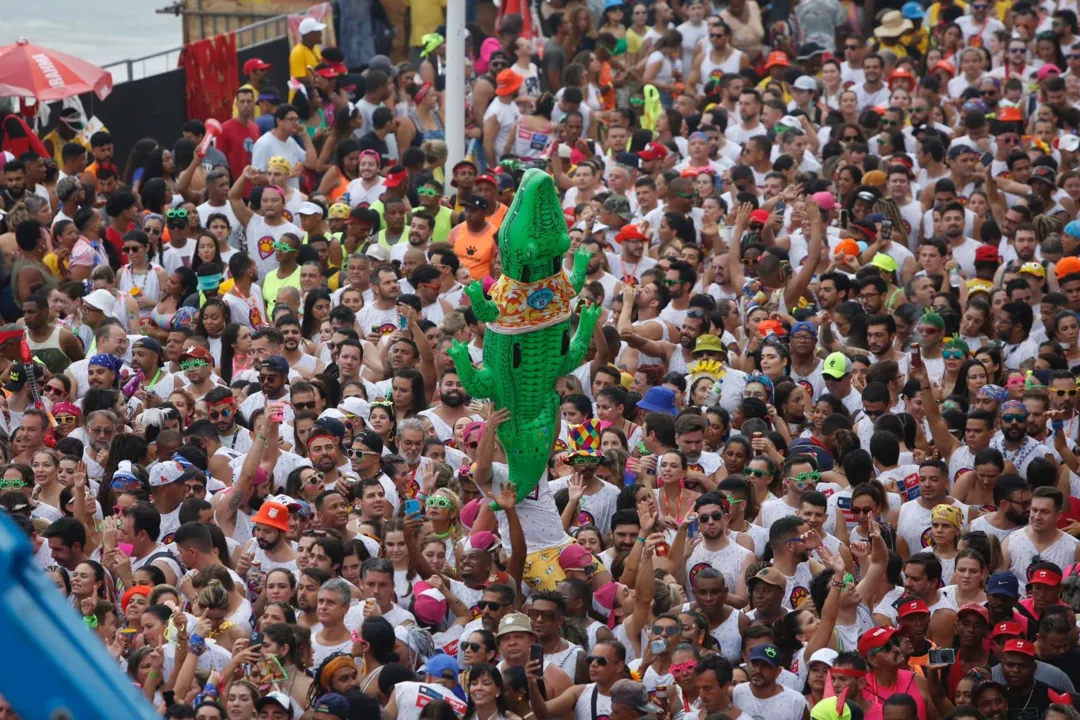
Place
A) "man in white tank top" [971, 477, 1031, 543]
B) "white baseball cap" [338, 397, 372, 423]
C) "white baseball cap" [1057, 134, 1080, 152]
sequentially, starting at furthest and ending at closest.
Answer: "white baseball cap" [1057, 134, 1080, 152], "white baseball cap" [338, 397, 372, 423], "man in white tank top" [971, 477, 1031, 543]

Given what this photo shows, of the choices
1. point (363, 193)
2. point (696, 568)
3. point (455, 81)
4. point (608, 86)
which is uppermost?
point (455, 81)

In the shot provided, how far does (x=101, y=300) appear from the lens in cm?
1170

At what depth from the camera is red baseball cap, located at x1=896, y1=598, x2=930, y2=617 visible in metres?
8.06

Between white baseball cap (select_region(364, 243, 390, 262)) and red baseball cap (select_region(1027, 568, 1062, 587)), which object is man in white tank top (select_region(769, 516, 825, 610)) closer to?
red baseball cap (select_region(1027, 568, 1062, 587))

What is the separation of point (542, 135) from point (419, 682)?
8791 mm

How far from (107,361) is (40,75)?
4.36m

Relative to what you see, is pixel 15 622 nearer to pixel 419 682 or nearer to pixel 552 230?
pixel 419 682

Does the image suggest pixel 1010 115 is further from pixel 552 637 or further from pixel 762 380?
pixel 552 637

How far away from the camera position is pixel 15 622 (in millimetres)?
2676

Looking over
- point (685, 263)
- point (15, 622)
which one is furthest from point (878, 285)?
point (15, 622)

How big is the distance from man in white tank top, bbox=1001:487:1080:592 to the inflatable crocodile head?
9.28 feet

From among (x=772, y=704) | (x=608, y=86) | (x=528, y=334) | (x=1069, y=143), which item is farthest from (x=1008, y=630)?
(x=608, y=86)

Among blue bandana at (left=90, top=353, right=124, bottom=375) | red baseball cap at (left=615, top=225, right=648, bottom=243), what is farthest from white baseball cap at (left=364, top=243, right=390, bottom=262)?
blue bandana at (left=90, top=353, right=124, bottom=375)

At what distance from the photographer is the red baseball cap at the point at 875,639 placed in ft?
25.3
